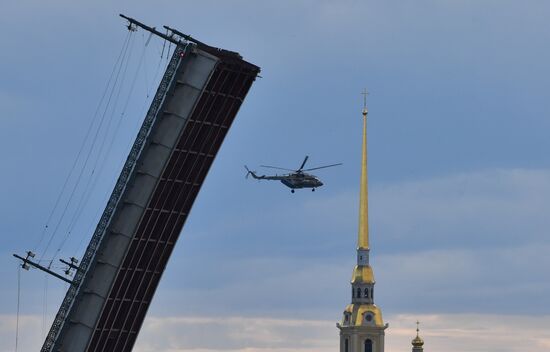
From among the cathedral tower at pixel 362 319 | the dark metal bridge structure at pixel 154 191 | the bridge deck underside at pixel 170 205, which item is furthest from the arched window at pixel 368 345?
the dark metal bridge structure at pixel 154 191

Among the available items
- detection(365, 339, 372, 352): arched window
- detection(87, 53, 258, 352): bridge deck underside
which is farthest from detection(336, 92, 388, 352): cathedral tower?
detection(87, 53, 258, 352): bridge deck underside

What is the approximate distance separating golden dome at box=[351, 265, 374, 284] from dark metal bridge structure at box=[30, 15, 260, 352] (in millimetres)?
116163

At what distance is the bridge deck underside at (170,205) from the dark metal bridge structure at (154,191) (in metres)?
0.03

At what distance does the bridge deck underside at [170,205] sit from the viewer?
7381cm

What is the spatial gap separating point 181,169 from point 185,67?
13.2 feet

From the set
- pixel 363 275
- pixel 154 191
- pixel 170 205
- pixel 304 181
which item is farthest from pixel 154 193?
pixel 363 275

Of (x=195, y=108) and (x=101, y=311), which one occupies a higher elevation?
(x=195, y=108)

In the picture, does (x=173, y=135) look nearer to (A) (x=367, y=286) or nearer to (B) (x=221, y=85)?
(B) (x=221, y=85)

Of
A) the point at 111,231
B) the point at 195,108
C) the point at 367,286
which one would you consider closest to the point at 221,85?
the point at 195,108

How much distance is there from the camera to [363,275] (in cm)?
19388

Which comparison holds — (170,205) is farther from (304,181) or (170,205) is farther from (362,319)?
(362,319)

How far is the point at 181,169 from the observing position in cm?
7525

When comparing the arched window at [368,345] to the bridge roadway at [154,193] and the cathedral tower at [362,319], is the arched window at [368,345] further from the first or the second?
the bridge roadway at [154,193]

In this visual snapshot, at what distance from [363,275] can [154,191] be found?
120309 mm
